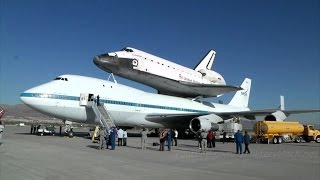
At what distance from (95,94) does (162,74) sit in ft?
40.3

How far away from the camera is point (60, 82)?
26672mm

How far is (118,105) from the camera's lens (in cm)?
2877

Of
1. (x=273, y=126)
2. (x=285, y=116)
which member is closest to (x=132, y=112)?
(x=273, y=126)

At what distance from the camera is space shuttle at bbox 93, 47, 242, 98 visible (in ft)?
114

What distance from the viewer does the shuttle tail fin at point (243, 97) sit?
4831 cm

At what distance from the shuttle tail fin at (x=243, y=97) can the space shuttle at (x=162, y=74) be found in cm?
366

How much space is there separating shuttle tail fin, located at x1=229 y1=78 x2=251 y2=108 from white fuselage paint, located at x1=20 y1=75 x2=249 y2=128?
15.4m

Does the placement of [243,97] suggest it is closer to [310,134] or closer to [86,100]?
[310,134]

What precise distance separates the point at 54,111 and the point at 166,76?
15.8 metres

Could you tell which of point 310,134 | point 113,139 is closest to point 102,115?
point 113,139

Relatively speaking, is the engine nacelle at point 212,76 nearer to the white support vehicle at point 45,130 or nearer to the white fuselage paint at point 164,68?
the white fuselage paint at point 164,68

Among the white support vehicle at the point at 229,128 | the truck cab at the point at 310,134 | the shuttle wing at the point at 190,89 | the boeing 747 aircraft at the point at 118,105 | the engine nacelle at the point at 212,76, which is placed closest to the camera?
the boeing 747 aircraft at the point at 118,105

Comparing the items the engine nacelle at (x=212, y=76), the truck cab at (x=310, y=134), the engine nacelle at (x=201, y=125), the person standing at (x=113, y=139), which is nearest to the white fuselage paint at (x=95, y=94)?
the engine nacelle at (x=201, y=125)

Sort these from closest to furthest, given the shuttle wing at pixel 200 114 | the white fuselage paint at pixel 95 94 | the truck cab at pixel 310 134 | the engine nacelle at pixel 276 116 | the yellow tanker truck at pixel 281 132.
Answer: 1. the white fuselage paint at pixel 95 94
2. the yellow tanker truck at pixel 281 132
3. the shuttle wing at pixel 200 114
4. the truck cab at pixel 310 134
5. the engine nacelle at pixel 276 116
